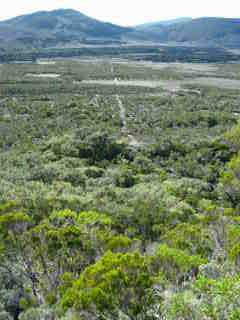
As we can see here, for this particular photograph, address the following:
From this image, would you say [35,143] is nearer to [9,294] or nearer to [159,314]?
[9,294]

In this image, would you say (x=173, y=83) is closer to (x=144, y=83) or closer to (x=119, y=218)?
(x=144, y=83)

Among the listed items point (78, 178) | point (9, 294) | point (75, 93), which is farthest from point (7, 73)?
point (9, 294)

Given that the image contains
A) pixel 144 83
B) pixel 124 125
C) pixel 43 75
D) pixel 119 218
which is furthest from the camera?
pixel 43 75

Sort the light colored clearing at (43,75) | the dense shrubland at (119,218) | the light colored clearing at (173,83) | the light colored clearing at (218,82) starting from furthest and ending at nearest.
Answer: the light colored clearing at (43,75) → the light colored clearing at (218,82) → the light colored clearing at (173,83) → the dense shrubland at (119,218)

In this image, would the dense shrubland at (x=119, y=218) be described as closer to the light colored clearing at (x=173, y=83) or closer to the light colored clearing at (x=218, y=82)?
the light colored clearing at (x=173, y=83)

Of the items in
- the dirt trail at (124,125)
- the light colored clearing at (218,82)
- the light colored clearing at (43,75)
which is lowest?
the light colored clearing at (218,82)

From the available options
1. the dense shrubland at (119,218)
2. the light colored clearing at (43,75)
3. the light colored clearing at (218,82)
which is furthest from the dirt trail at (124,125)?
the light colored clearing at (43,75)

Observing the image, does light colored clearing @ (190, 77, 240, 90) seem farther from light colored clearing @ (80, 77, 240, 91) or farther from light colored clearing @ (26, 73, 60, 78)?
light colored clearing @ (26, 73, 60, 78)

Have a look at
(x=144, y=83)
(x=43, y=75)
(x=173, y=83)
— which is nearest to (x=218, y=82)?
(x=173, y=83)
